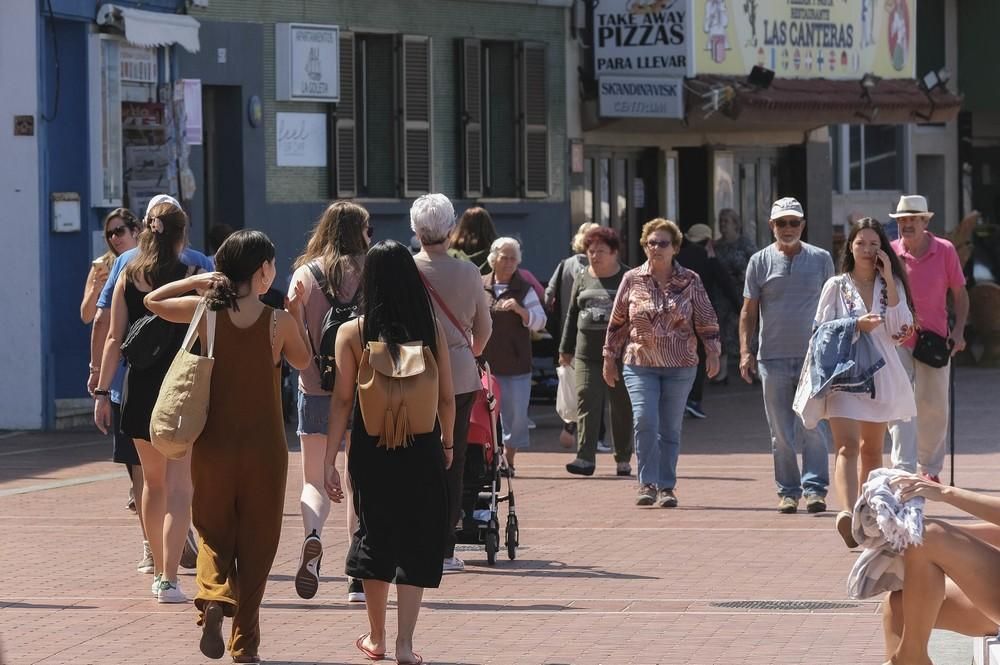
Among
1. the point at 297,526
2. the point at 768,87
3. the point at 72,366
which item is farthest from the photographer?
the point at 768,87

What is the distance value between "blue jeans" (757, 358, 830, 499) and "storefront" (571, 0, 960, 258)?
38.2ft

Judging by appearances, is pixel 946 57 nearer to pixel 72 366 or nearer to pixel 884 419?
pixel 72 366

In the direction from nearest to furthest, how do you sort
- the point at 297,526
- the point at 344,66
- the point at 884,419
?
the point at 884,419 → the point at 297,526 → the point at 344,66

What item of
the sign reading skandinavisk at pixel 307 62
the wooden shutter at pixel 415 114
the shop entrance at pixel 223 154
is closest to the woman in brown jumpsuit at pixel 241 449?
the shop entrance at pixel 223 154

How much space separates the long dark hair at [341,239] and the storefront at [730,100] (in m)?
14.7

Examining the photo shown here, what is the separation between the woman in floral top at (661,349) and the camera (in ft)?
43.9

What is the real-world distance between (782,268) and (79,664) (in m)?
5.91

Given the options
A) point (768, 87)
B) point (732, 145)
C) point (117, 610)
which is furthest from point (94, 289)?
point (732, 145)

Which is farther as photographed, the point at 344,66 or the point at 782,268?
the point at 344,66

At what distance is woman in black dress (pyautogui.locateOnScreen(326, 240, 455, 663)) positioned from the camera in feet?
26.9

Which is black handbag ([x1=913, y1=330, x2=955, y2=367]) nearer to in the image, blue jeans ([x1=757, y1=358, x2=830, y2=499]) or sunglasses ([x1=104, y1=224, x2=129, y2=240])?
blue jeans ([x1=757, y1=358, x2=830, y2=499])

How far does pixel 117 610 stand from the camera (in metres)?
9.65

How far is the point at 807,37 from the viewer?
26906 millimetres

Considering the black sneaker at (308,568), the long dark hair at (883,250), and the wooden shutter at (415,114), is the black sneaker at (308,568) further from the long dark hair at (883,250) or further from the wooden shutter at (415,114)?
the wooden shutter at (415,114)
